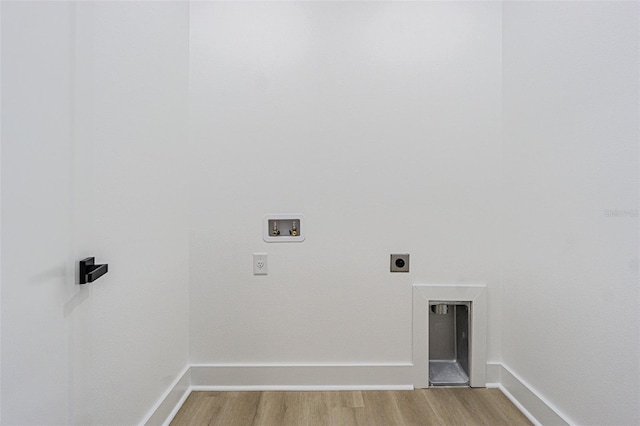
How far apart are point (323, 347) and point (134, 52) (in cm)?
161

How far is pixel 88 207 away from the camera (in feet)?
3.69

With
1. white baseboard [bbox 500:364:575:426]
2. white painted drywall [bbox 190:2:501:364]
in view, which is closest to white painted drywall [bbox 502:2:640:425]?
white baseboard [bbox 500:364:575:426]

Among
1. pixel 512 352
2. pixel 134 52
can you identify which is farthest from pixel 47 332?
pixel 512 352

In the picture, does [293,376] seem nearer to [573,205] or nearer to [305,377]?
[305,377]

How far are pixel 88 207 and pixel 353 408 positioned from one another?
1.44m

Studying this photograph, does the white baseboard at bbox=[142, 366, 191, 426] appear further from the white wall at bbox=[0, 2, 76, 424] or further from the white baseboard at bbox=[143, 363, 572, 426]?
the white wall at bbox=[0, 2, 76, 424]

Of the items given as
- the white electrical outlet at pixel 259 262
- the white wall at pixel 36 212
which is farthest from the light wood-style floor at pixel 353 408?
the white wall at pixel 36 212

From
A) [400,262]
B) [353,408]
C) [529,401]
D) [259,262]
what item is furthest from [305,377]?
[529,401]

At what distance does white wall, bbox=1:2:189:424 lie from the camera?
0.85 m

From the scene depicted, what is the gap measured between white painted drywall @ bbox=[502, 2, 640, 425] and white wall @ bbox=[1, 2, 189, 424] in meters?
1.67

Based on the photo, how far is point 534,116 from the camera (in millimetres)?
1697

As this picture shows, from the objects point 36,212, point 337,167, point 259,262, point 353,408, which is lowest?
point 353,408

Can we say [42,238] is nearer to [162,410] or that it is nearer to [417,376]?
[162,410]

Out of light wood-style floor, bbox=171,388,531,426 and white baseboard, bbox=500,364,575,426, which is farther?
light wood-style floor, bbox=171,388,531,426
